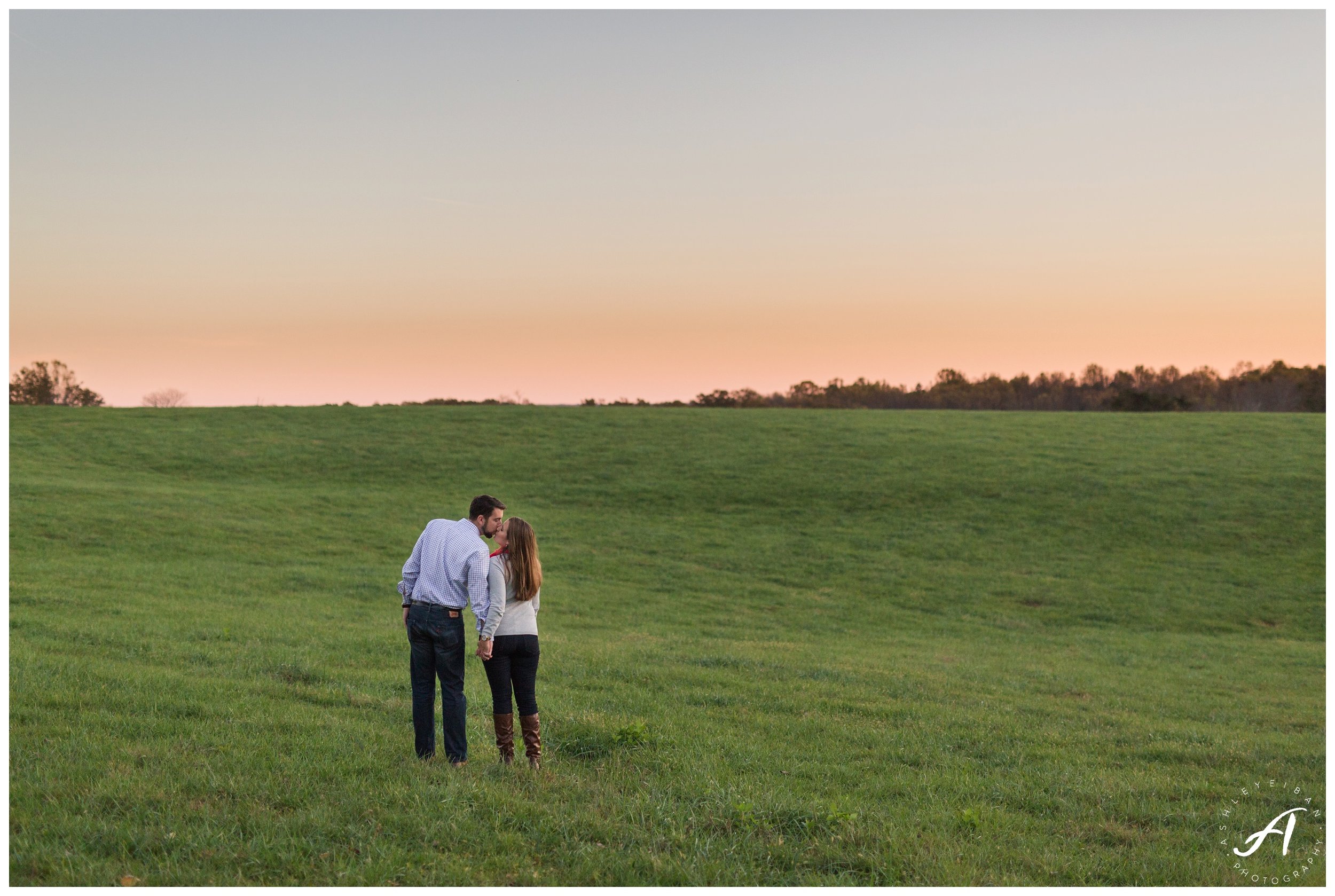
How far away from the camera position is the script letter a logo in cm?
810

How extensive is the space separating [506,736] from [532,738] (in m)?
0.26

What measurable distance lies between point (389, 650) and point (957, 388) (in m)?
72.2

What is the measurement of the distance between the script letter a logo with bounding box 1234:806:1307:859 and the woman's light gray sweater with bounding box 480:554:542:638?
22.3ft

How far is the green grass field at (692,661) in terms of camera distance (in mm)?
7168

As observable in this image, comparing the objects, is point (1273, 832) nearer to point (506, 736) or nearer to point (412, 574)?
point (506, 736)

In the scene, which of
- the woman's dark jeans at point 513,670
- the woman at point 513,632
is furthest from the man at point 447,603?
the woman's dark jeans at point 513,670

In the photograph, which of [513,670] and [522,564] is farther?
[513,670]

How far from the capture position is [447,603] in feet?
27.8

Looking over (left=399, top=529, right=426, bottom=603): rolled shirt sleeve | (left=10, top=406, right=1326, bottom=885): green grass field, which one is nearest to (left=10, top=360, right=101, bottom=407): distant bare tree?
(left=10, top=406, right=1326, bottom=885): green grass field

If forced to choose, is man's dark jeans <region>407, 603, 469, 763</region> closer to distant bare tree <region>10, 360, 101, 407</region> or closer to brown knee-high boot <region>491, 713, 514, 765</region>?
brown knee-high boot <region>491, 713, 514, 765</region>

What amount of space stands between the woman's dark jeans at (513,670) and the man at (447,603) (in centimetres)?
24

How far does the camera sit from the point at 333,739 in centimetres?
939


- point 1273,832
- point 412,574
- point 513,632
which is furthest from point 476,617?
point 1273,832

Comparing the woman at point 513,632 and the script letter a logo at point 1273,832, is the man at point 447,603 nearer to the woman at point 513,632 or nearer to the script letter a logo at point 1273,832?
the woman at point 513,632
